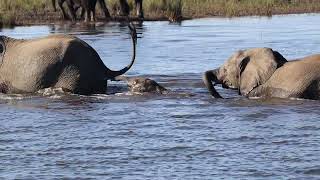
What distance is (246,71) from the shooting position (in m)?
12.3

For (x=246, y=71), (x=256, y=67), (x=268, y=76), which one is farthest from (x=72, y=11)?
(x=268, y=76)

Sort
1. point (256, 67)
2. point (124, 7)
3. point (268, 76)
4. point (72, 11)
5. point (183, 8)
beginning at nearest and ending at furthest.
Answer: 1. point (268, 76)
2. point (256, 67)
3. point (72, 11)
4. point (124, 7)
5. point (183, 8)

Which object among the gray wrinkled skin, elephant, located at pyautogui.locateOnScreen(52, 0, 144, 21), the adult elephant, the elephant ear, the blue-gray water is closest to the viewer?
the blue-gray water

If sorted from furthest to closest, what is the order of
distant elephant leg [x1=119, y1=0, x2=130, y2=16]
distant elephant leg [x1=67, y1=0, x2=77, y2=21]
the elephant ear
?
distant elephant leg [x1=119, y1=0, x2=130, y2=16] < distant elephant leg [x1=67, y1=0, x2=77, y2=21] < the elephant ear

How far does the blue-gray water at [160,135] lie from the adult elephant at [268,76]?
182 millimetres

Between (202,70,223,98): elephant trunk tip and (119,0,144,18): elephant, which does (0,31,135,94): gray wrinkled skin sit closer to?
(202,70,223,98): elephant trunk tip

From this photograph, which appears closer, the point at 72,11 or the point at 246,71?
the point at 246,71

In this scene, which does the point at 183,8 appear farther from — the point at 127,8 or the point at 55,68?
the point at 55,68

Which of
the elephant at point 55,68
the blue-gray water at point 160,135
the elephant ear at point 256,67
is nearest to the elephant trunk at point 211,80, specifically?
the blue-gray water at point 160,135

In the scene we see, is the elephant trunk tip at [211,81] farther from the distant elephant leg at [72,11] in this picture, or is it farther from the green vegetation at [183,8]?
the distant elephant leg at [72,11]

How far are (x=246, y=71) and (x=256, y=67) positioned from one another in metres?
0.20

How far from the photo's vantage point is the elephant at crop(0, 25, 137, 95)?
1241cm

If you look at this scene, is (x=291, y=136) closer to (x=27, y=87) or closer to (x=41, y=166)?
(x=41, y=166)

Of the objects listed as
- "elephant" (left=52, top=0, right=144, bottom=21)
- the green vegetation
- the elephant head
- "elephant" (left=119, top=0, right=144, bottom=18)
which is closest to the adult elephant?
the elephant head
